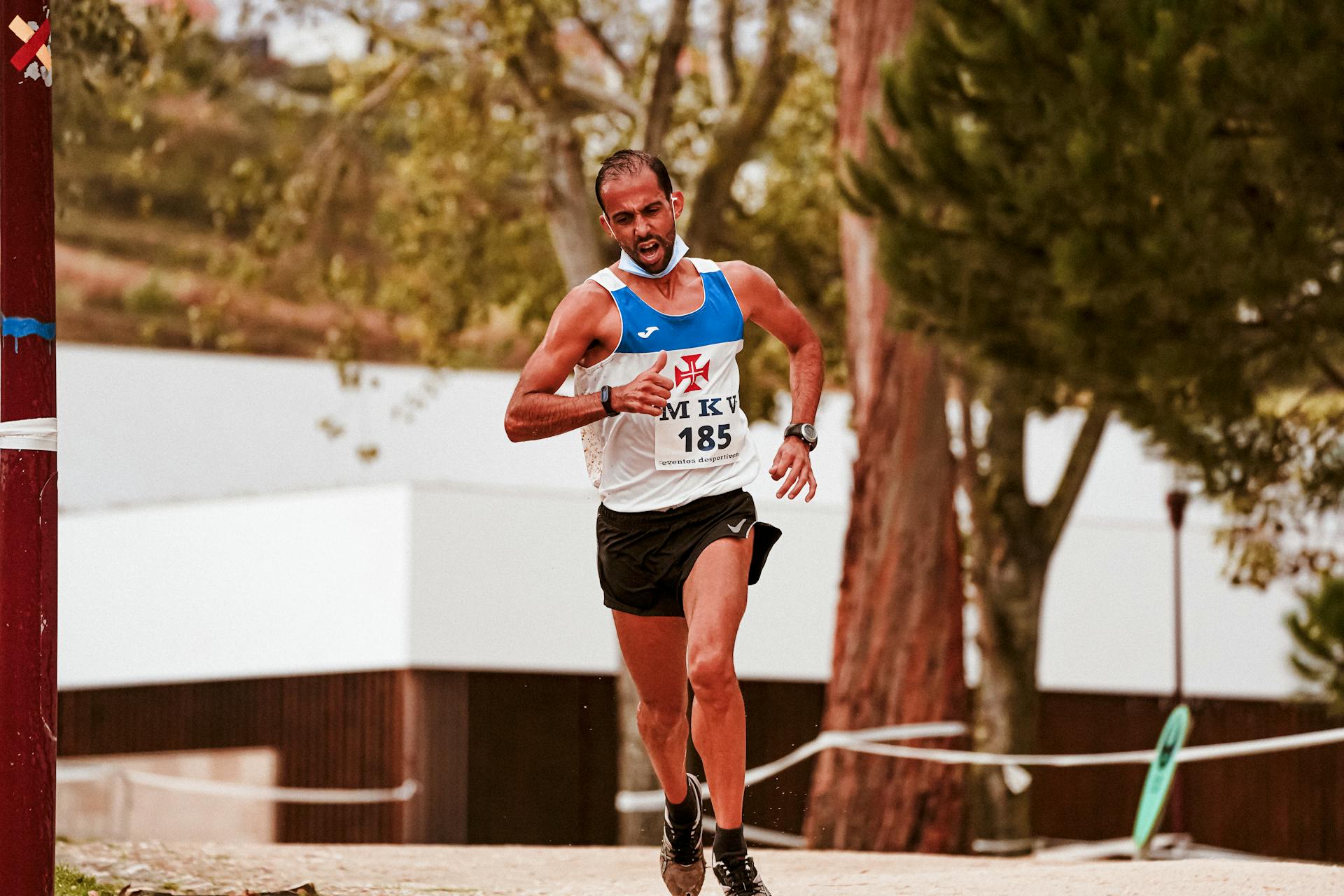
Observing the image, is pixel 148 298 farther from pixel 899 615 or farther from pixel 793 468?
pixel 793 468

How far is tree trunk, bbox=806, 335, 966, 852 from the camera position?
51.6 feet

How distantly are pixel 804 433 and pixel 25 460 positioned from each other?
2250mm

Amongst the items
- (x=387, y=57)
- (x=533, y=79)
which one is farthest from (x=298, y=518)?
(x=533, y=79)

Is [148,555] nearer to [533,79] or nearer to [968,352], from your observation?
[533,79]

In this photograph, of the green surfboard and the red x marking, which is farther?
the green surfboard

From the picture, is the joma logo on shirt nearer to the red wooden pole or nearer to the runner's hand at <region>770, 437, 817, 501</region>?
the runner's hand at <region>770, 437, 817, 501</region>

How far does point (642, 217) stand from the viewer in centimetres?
590

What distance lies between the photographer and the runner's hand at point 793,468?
5.89m

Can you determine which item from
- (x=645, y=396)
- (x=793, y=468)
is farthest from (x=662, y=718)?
(x=645, y=396)

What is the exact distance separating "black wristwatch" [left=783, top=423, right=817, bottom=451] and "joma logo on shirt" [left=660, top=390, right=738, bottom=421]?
21 cm

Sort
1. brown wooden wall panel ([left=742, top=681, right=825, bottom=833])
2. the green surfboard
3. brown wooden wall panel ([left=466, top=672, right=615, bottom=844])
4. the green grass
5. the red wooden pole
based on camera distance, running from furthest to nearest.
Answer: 1. brown wooden wall panel ([left=742, top=681, right=825, bottom=833])
2. brown wooden wall panel ([left=466, top=672, right=615, bottom=844])
3. the green surfboard
4. the green grass
5. the red wooden pole

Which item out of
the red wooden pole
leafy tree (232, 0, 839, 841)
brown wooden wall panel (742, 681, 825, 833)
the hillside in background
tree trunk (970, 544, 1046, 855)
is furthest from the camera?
the hillside in background

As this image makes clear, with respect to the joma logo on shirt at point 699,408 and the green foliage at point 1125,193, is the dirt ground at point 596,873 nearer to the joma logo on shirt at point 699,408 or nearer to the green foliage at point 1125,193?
the joma logo on shirt at point 699,408

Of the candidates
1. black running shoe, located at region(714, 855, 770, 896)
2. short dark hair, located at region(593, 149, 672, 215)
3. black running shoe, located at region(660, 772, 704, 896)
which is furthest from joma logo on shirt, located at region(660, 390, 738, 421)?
black running shoe, located at region(714, 855, 770, 896)
